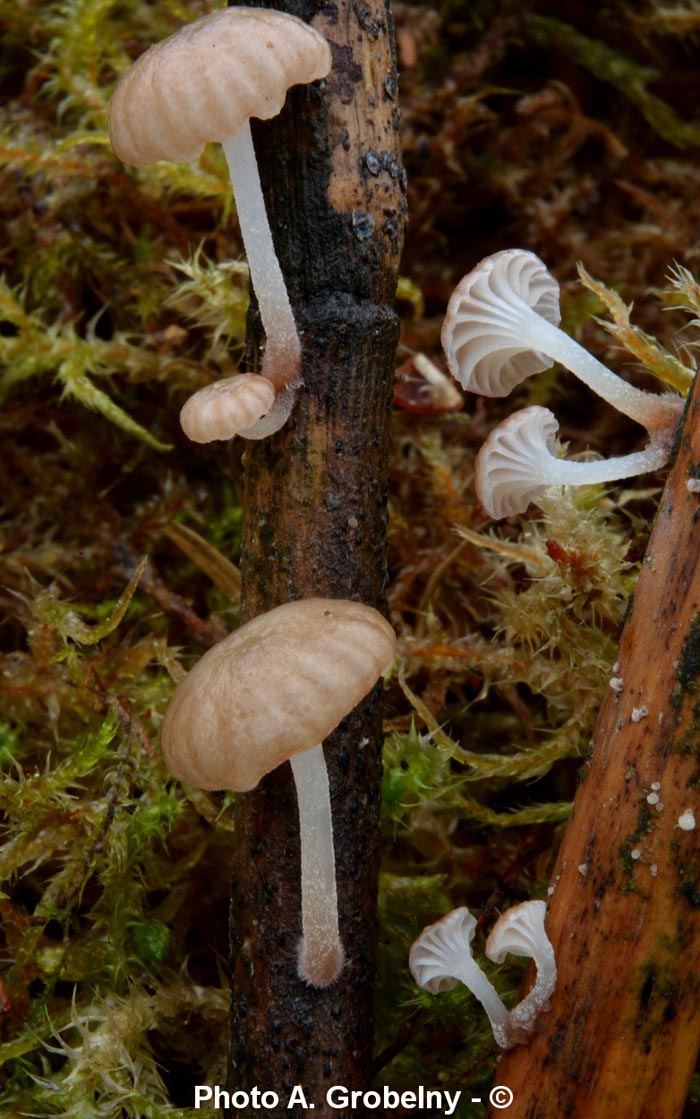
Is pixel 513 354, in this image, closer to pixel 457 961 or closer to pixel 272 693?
pixel 272 693

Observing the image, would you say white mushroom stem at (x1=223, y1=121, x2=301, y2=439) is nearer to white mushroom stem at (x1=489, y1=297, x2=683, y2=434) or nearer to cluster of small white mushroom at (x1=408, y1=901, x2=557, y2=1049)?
white mushroom stem at (x1=489, y1=297, x2=683, y2=434)

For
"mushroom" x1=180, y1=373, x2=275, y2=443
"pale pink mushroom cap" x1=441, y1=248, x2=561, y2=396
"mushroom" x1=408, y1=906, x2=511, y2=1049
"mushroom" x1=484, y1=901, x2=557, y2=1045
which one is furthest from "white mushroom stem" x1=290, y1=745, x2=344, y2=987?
"pale pink mushroom cap" x1=441, y1=248, x2=561, y2=396

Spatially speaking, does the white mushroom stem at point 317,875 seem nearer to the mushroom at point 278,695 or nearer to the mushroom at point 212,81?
the mushroom at point 278,695

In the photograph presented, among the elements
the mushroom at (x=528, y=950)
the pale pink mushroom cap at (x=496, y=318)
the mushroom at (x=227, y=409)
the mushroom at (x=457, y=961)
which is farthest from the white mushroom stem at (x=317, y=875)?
the pale pink mushroom cap at (x=496, y=318)

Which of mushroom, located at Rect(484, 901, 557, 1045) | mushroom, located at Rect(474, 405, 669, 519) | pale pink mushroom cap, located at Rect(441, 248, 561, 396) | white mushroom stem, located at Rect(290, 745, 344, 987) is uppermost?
pale pink mushroom cap, located at Rect(441, 248, 561, 396)

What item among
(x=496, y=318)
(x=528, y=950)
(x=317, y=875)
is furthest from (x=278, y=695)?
(x=496, y=318)

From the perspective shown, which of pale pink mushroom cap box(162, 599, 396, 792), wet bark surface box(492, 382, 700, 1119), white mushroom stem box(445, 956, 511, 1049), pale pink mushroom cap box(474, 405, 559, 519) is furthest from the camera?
pale pink mushroom cap box(474, 405, 559, 519)

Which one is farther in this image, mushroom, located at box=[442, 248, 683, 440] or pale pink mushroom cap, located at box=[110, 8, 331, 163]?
mushroom, located at box=[442, 248, 683, 440]
